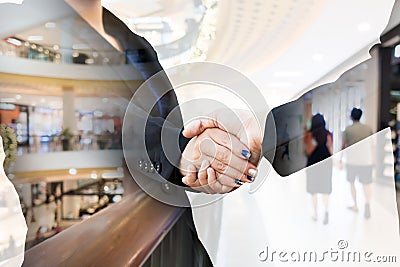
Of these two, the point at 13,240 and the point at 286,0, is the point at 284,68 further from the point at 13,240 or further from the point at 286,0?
the point at 13,240

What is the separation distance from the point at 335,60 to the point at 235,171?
0.52 m

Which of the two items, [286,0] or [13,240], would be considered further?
[286,0]

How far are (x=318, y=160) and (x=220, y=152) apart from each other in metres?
0.49

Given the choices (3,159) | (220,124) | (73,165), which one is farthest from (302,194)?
(3,159)

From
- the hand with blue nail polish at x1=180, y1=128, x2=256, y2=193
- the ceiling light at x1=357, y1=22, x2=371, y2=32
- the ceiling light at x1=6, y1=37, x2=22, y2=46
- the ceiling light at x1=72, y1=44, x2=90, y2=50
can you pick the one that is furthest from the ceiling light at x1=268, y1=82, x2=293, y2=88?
the ceiling light at x1=6, y1=37, x2=22, y2=46

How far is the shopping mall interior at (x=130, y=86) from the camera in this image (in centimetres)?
65

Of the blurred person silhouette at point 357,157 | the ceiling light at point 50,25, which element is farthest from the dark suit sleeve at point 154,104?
the blurred person silhouette at point 357,157

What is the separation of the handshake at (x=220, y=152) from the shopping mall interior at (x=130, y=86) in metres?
0.15

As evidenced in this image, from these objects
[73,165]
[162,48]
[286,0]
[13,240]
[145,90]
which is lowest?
[13,240]

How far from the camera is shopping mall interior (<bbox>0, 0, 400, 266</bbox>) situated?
2.13ft

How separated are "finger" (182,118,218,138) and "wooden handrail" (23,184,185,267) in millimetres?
252

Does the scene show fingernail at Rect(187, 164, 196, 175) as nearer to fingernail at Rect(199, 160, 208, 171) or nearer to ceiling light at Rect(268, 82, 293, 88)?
fingernail at Rect(199, 160, 208, 171)

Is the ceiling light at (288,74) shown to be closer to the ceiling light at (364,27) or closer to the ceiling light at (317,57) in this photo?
the ceiling light at (317,57)

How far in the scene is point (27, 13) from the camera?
2.16 ft
